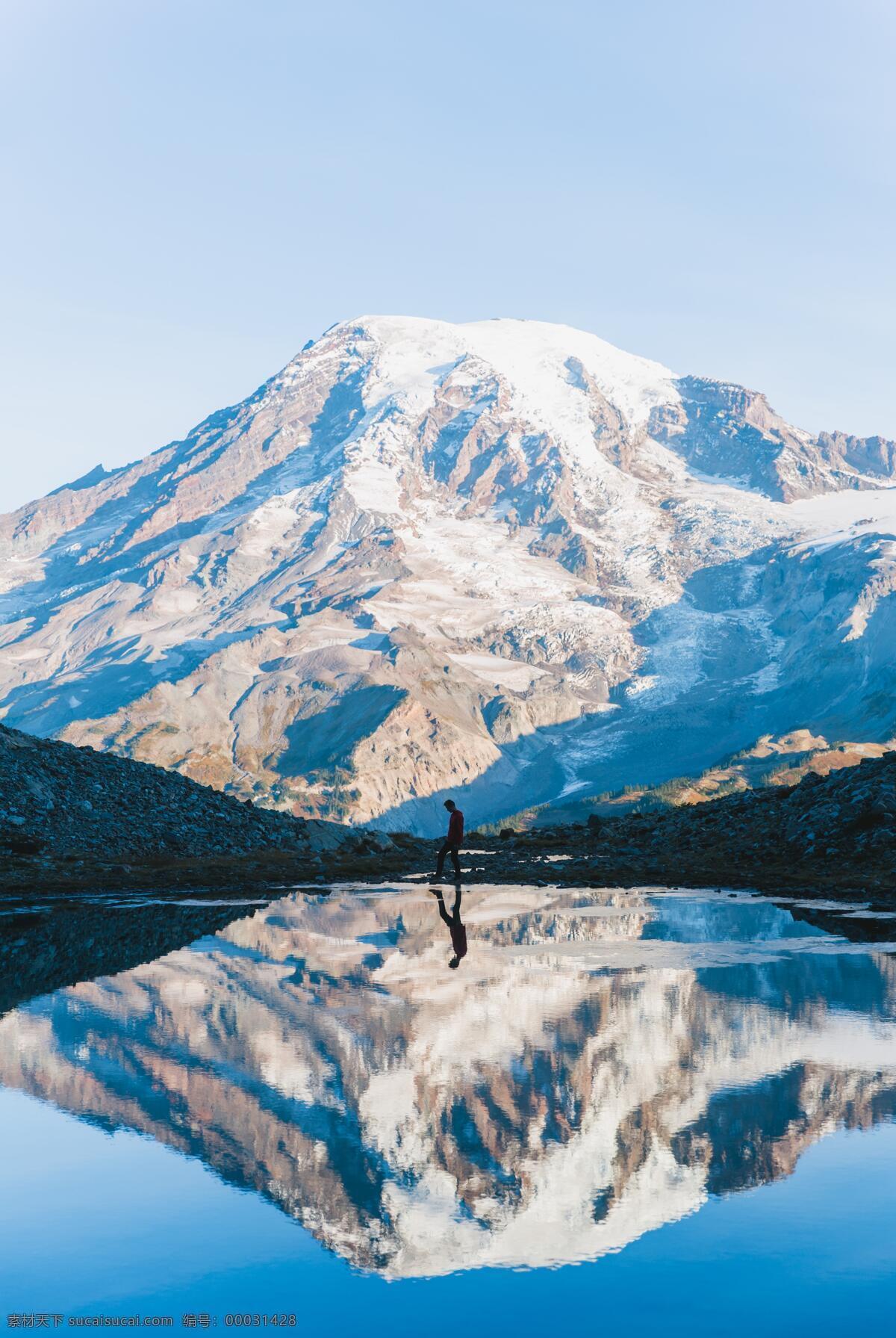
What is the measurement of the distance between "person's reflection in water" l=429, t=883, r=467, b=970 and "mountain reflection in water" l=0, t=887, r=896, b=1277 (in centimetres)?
39

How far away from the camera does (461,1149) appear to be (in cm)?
1252

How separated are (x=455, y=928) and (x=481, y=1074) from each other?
1442 cm

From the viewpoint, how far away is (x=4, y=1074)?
15.7 metres

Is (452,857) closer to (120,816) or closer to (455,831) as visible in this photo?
(455,831)

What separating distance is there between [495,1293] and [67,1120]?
6.38 meters

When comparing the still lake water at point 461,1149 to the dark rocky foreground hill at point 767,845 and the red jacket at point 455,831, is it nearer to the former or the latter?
the red jacket at point 455,831

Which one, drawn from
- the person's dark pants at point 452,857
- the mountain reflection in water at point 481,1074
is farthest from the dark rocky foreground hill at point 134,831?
the mountain reflection in water at point 481,1074

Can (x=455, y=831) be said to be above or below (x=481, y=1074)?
above

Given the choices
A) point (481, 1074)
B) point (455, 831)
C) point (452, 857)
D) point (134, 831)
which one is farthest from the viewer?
point (134, 831)

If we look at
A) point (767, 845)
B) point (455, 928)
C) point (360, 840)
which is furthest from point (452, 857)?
point (360, 840)

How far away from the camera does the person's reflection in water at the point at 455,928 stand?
80.6 feet

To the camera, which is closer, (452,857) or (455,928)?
(455,928)

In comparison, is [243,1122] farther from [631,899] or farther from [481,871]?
[481,871]

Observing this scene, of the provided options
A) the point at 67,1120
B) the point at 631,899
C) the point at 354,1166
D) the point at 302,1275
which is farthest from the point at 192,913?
the point at 302,1275
